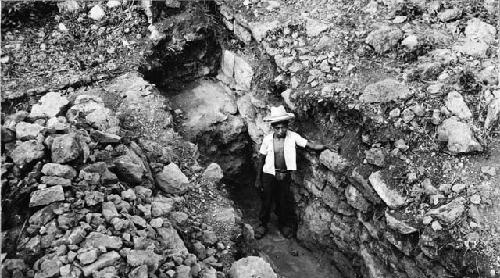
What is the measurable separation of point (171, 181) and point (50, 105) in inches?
68.4

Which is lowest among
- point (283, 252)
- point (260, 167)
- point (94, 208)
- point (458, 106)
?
point (283, 252)

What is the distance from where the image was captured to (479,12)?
5977 mm

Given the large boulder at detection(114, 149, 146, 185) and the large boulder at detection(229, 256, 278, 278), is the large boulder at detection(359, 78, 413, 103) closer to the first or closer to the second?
the large boulder at detection(229, 256, 278, 278)

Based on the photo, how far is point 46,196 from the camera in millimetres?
4172

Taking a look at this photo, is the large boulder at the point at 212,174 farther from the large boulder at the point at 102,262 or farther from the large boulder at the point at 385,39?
the large boulder at the point at 385,39

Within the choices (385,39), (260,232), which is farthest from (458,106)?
(260,232)

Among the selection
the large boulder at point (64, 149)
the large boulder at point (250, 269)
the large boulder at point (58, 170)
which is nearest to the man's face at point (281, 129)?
the large boulder at point (250, 269)

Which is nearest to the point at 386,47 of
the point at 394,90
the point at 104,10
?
the point at 394,90

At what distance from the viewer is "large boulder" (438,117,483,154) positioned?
16.4 feet

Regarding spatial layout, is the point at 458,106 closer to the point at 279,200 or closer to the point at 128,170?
the point at 279,200

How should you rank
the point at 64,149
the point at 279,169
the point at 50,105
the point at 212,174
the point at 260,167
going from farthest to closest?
the point at 260,167, the point at 279,169, the point at 50,105, the point at 212,174, the point at 64,149

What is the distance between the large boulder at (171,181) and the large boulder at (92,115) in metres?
0.66

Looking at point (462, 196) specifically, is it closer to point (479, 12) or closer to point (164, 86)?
point (479, 12)

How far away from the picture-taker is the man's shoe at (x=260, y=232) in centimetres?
663
